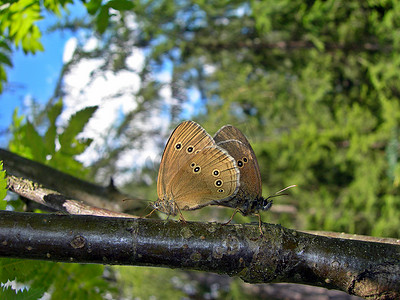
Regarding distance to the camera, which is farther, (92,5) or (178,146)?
(178,146)

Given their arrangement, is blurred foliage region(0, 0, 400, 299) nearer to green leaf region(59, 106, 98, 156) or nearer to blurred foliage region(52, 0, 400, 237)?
blurred foliage region(52, 0, 400, 237)

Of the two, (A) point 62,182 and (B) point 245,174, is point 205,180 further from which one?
(A) point 62,182

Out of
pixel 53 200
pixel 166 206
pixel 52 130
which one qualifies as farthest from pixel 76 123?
pixel 166 206

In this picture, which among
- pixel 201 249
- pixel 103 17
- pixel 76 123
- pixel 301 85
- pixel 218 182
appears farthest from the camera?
pixel 301 85

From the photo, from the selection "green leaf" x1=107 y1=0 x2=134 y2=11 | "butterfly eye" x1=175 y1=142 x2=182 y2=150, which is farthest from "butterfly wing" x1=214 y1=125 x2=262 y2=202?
"green leaf" x1=107 y1=0 x2=134 y2=11

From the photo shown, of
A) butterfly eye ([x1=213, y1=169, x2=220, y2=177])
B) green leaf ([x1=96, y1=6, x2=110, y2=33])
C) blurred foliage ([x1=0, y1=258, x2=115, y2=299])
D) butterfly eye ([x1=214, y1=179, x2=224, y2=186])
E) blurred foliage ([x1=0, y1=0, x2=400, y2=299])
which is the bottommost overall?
blurred foliage ([x1=0, y1=0, x2=400, y2=299])

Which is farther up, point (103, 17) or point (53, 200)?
point (103, 17)

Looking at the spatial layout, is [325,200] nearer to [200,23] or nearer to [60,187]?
[200,23]

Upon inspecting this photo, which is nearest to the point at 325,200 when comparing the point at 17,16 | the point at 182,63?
the point at 182,63
